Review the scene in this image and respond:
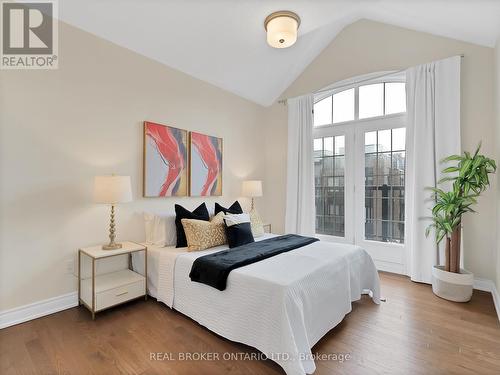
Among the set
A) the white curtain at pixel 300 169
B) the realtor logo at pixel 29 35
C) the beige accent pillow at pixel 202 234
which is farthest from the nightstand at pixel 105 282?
the white curtain at pixel 300 169

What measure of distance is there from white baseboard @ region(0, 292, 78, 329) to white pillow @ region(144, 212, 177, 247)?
893mm

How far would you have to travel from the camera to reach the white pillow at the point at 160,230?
285cm

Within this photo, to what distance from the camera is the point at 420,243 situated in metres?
3.21

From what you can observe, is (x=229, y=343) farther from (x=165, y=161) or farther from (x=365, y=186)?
(x=365, y=186)

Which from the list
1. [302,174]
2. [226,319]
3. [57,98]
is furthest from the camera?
[302,174]

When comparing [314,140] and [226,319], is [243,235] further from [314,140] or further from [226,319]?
[314,140]

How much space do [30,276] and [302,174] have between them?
369 centimetres

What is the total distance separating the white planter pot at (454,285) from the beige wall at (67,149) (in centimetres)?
330

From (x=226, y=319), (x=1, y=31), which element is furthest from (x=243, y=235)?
(x=1, y=31)

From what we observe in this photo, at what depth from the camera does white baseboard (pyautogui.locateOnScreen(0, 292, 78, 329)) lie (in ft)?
7.12

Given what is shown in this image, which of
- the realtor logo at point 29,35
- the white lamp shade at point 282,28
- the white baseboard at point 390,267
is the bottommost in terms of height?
the white baseboard at point 390,267

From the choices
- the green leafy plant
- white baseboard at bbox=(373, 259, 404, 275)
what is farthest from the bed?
white baseboard at bbox=(373, 259, 404, 275)

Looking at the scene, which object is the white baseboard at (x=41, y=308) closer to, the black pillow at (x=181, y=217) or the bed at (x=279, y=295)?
the bed at (x=279, y=295)

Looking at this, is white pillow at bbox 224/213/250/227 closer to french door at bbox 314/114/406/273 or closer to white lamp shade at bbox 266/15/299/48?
french door at bbox 314/114/406/273
